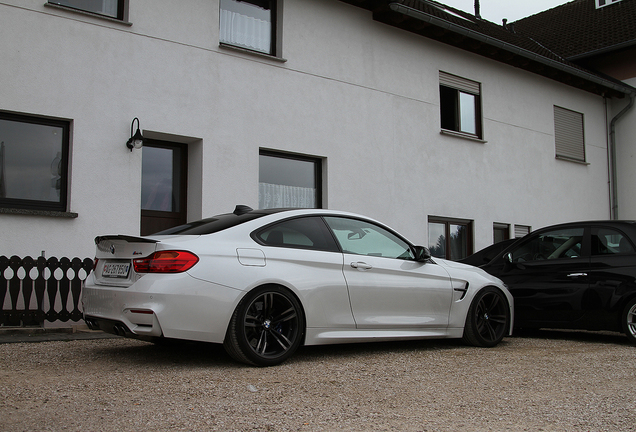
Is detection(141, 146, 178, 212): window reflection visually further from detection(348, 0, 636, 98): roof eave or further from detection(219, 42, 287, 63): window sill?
detection(348, 0, 636, 98): roof eave

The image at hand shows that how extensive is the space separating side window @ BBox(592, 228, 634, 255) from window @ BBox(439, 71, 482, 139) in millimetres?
6432

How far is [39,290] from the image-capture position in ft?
25.3

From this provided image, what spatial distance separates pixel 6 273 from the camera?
7664mm

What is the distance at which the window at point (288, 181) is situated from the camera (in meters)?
11.0

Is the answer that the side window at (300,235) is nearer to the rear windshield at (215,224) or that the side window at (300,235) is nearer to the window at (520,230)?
the rear windshield at (215,224)

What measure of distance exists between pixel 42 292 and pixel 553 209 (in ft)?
42.5

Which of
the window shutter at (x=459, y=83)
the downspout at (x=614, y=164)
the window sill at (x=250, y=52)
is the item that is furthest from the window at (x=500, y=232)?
the window sill at (x=250, y=52)

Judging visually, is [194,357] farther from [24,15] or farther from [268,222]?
[24,15]

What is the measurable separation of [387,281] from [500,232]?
383 inches

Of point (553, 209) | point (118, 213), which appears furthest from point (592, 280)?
point (553, 209)

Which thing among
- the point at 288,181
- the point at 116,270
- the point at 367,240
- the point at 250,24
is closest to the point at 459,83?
the point at 288,181

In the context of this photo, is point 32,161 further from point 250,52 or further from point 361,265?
point 361,265

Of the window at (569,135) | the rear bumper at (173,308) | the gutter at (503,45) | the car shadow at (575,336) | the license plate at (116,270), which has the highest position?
the gutter at (503,45)

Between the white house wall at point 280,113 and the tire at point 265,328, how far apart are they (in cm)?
433
